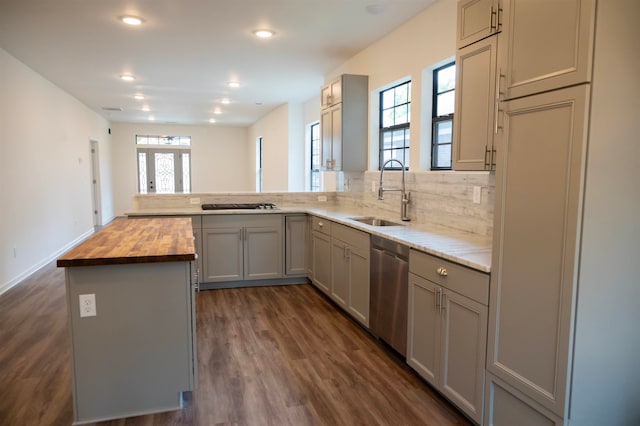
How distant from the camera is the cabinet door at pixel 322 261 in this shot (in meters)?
4.37

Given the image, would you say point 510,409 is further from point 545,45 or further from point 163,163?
point 163,163

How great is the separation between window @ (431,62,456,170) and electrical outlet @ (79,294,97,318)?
2.69 m

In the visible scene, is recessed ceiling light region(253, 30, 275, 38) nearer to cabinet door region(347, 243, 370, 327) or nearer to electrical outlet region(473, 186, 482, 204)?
cabinet door region(347, 243, 370, 327)

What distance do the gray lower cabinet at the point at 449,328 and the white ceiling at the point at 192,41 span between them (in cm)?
221

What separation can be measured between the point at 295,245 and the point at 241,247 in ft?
2.03

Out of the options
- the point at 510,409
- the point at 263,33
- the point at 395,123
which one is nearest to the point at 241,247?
the point at 395,123

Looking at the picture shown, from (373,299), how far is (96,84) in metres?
5.69

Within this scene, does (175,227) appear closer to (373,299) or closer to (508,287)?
(373,299)

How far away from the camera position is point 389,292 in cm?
307

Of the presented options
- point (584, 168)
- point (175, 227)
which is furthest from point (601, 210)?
Result: point (175, 227)

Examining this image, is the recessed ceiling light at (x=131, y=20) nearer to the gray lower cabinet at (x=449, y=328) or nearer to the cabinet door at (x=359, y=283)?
the cabinet door at (x=359, y=283)

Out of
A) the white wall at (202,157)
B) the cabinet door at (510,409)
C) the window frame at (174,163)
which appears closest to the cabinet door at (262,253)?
the cabinet door at (510,409)

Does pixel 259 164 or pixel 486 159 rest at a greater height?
pixel 259 164

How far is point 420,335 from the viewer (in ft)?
8.77
